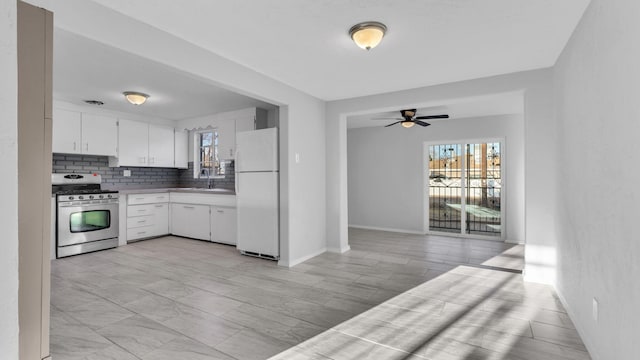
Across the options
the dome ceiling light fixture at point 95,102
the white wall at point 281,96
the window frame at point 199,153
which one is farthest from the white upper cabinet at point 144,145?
the white wall at point 281,96

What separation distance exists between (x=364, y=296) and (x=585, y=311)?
170cm

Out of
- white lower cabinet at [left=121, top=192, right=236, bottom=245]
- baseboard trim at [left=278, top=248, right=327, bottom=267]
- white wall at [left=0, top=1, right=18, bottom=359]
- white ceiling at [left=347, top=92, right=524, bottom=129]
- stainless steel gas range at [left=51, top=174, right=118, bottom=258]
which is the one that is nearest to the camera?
white wall at [left=0, top=1, right=18, bottom=359]

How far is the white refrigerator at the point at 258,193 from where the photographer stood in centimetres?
→ 416

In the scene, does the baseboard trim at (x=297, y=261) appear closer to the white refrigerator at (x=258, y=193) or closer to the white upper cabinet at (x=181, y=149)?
A: the white refrigerator at (x=258, y=193)

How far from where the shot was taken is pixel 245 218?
444 centimetres

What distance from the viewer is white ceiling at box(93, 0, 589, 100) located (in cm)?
214

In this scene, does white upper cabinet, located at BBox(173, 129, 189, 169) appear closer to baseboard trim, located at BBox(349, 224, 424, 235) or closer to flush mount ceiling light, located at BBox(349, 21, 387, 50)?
baseboard trim, located at BBox(349, 224, 424, 235)

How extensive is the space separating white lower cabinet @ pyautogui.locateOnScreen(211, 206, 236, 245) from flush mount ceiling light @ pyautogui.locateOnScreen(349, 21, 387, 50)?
12.0 ft

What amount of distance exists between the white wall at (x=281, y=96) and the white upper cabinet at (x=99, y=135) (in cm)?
353

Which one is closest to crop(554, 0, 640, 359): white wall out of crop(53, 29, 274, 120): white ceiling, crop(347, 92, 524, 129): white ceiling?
crop(347, 92, 524, 129): white ceiling

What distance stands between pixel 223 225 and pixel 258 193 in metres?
1.39

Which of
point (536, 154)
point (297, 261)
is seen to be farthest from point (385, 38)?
point (297, 261)

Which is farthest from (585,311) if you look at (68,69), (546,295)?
(68,69)

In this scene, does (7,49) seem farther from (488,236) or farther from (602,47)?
(488,236)
